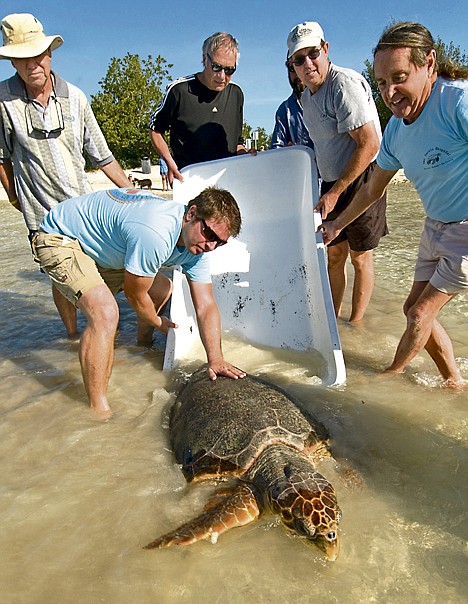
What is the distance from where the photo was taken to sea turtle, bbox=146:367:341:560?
182 centimetres

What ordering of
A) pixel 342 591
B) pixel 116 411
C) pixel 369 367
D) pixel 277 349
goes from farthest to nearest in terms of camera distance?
pixel 277 349 → pixel 369 367 → pixel 116 411 → pixel 342 591

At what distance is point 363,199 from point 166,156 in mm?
1674

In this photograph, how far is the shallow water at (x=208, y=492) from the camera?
5.45ft

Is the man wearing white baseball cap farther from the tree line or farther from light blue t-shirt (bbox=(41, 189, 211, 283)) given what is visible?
the tree line

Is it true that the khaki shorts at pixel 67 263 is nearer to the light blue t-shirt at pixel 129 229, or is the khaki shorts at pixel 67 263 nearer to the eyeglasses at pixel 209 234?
the light blue t-shirt at pixel 129 229

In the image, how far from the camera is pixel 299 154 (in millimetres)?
3828

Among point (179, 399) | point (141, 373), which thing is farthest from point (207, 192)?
point (141, 373)

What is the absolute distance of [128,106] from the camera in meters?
27.1

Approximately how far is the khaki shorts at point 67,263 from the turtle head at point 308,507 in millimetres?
1544

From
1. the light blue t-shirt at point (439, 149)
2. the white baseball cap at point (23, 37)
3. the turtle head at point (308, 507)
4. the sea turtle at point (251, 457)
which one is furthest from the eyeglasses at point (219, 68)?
the turtle head at point (308, 507)

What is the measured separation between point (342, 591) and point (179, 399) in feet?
4.81

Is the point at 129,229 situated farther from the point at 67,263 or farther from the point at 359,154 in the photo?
the point at 359,154

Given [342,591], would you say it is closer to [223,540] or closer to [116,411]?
[223,540]

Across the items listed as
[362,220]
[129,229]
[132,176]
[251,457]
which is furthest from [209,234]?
[132,176]
